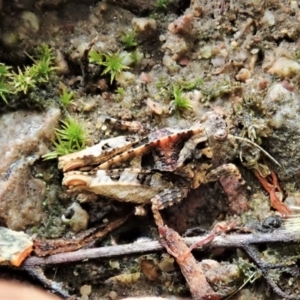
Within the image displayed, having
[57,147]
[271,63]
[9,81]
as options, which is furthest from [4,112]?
[271,63]

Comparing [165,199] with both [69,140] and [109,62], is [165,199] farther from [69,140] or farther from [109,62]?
[109,62]

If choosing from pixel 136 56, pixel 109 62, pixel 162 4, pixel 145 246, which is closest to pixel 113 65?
pixel 109 62

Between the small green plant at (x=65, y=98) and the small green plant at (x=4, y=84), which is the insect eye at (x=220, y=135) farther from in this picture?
the small green plant at (x=4, y=84)

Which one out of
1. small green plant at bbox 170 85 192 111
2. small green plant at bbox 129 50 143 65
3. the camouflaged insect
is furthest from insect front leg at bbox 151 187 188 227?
small green plant at bbox 129 50 143 65

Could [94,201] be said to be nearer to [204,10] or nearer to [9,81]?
[9,81]

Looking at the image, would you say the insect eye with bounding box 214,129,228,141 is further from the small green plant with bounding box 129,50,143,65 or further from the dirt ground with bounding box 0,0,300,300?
A: the small green plant with bounding box 129,50,143,65

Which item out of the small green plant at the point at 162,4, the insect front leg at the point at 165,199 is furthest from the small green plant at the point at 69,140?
the small green plant at the point at 162,4
